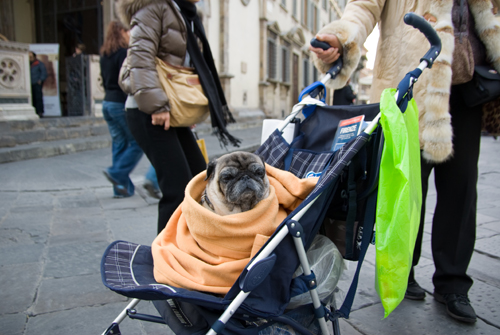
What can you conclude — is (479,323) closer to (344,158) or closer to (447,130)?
(447,130)

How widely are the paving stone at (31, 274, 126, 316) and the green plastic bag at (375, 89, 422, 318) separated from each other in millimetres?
1522

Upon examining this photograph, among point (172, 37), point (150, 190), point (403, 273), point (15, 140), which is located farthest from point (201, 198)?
point (15, 140)

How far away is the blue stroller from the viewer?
1.37 m

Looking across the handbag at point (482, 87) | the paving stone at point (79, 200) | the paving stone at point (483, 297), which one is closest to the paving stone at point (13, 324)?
the paving stone at point (483, 297)

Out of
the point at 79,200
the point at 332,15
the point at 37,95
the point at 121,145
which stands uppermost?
the point at 332,15

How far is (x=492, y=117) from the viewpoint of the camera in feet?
6.96

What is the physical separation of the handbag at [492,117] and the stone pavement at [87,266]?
981mm

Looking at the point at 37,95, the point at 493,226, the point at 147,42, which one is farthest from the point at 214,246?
the point at 37,95

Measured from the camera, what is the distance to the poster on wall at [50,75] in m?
9.26

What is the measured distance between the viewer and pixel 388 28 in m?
2.15

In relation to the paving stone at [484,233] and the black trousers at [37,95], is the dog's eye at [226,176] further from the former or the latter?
the black trousers at [37,95]

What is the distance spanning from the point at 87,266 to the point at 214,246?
153cm

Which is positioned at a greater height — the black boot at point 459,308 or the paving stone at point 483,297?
the black boot at point 459,308

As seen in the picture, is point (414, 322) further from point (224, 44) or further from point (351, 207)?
point (224, 44)
